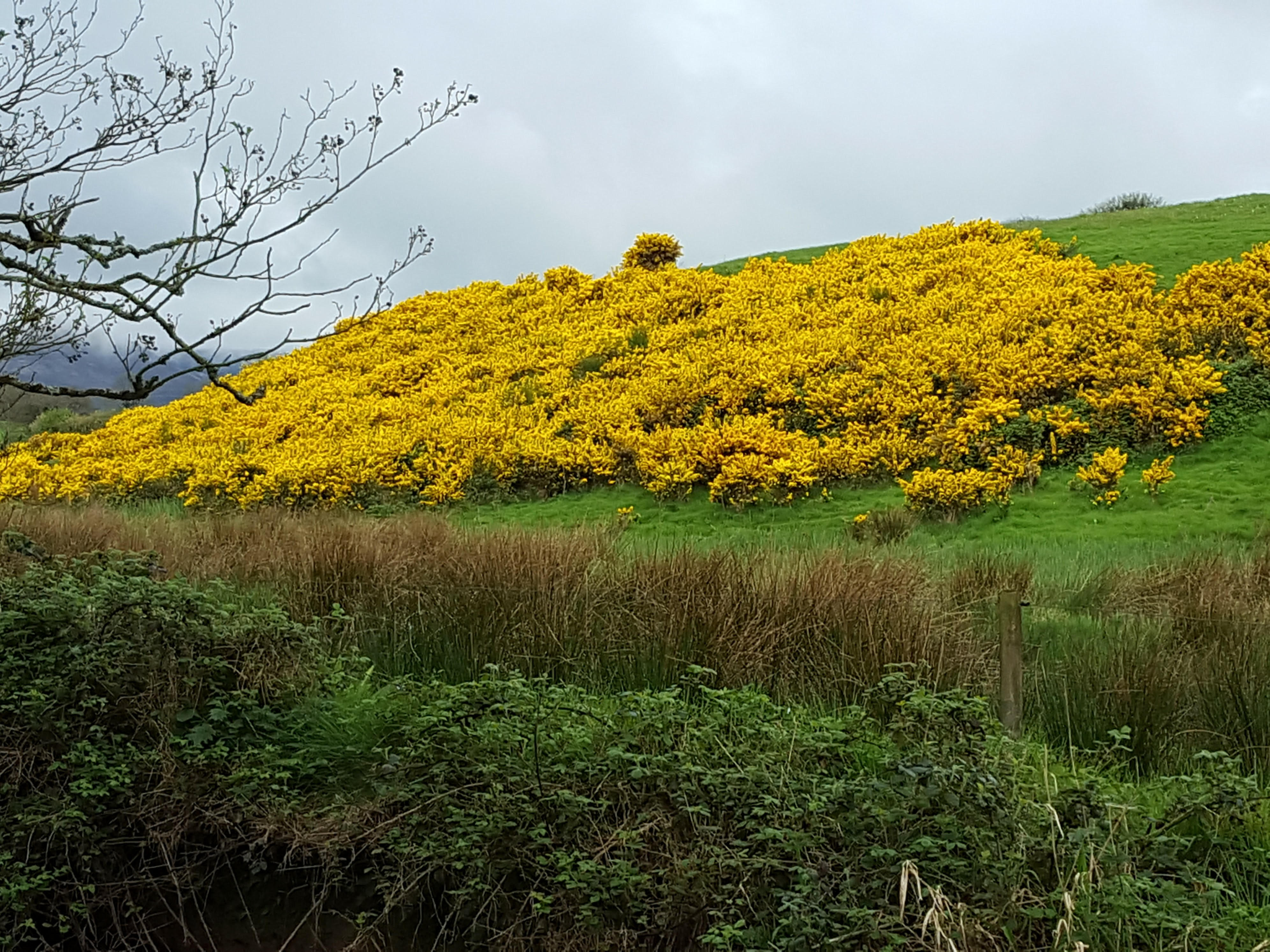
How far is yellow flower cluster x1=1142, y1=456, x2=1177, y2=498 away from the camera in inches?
401

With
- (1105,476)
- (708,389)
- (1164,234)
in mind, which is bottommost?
(1105,476)

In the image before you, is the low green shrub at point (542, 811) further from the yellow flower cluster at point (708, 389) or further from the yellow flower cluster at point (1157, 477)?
the yellow flower cluster at point (708, 389)

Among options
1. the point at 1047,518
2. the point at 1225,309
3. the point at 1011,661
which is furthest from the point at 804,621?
the point at 1225,309

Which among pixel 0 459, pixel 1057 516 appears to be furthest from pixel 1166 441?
pixel 0 459

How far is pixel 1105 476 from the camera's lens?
10523 millimetres

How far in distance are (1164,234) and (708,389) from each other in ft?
29.9

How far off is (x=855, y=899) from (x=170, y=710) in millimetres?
3451

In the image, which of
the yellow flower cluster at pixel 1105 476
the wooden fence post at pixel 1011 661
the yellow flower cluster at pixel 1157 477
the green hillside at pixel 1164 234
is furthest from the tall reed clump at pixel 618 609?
the green hillside at pixel 1164 234

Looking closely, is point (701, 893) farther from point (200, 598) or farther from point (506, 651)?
point (200, 598)

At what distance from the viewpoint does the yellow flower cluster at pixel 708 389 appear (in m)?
12.1

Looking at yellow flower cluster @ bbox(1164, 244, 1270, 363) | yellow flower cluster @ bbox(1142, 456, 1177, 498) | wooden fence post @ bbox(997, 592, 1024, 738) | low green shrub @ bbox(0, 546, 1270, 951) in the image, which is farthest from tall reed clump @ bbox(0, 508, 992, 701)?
yellow flower cluster @ bbox(1164, 244, 1270, 363)

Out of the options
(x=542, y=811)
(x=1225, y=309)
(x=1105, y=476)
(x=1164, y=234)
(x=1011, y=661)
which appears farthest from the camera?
(x=1164, y=234)

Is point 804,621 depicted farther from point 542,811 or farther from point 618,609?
point 542,811

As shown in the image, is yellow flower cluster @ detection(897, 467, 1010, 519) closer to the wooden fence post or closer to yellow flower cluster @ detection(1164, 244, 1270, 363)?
yellow flower cluster @ detection(1164, 244, 1270, 363)
